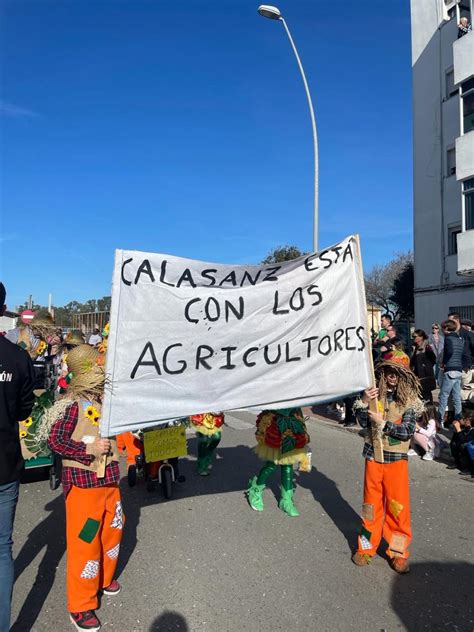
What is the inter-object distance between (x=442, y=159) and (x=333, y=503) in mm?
17722

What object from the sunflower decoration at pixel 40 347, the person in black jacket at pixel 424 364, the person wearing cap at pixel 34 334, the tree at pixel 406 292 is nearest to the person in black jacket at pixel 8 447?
the person wearing cap at pixel 34 334

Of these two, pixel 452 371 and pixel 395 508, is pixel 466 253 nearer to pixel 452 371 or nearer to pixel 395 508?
pixel 452 371

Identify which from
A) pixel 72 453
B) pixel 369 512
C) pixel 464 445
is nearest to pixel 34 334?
pixel 72 453

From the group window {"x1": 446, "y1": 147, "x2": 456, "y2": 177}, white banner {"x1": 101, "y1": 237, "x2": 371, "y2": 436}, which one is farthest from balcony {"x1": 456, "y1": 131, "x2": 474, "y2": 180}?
white banner {"x1": 101, "y1": 237, "x2": 371, "y2": 436}

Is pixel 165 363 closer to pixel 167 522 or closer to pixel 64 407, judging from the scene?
pixel 64 407

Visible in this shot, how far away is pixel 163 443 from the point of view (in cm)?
574

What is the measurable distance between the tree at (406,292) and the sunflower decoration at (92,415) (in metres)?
32.7

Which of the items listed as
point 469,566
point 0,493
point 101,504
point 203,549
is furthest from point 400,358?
point 0,493

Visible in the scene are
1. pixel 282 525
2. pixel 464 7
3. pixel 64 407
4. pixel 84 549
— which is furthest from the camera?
pixel 464 7

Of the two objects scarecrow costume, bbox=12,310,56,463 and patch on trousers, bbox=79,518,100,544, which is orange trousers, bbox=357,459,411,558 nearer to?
patch on trousers, bbox=79,518,100,544

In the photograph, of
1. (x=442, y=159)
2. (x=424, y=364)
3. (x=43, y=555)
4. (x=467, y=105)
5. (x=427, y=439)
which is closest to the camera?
(x=43, y=555)

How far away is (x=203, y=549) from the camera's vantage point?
4.38 meters

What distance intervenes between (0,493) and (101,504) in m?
0.67

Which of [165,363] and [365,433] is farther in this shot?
[365,433]
